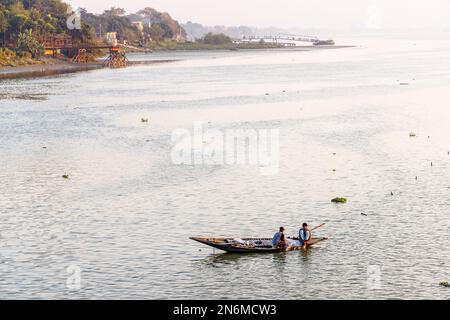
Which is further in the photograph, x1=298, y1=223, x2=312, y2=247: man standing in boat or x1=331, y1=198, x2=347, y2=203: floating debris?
x1=331, y1=198, x2=347, y2=203: floating debris

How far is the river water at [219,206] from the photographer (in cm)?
4706

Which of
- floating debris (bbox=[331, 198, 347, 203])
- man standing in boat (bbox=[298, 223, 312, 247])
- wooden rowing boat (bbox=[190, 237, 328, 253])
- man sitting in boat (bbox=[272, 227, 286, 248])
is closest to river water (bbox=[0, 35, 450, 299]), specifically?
wooden rowing boat (bbox=[190, 237, 328, 253])

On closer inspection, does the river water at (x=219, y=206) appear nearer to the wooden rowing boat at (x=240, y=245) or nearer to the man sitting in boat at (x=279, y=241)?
the wooden rowing boat at (x=240, y=245)

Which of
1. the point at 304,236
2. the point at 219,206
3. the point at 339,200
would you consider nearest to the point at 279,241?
the point at 304,236

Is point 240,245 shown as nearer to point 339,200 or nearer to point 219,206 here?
point 219,206

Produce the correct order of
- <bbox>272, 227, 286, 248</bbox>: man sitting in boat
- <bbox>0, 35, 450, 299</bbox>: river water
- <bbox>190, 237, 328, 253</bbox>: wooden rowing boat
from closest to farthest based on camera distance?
<bbox>0, 35, 450, 299</bbox>: river water < <bbox>190, 237, 328, 253</bbox>: wooden rowing boat < <bbox>272, 227, 286, 248</bbox>: man sitting in boat

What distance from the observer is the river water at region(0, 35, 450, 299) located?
4706 centimetres

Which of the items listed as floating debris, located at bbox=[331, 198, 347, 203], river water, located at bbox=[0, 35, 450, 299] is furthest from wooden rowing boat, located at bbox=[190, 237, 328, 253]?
floating debris, located at bbox=[331, 198, 347, 203]

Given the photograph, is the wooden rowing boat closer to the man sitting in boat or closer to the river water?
the man sitting in boat

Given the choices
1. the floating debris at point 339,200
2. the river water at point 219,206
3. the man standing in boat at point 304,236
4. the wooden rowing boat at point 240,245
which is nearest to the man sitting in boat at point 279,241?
the wooden rowing boat at point 240,245

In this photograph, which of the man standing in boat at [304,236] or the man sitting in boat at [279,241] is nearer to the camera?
the man sitting in boat at [279,241]

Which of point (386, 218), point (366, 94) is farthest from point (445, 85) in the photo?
point (386, 218)

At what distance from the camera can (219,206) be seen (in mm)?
65062

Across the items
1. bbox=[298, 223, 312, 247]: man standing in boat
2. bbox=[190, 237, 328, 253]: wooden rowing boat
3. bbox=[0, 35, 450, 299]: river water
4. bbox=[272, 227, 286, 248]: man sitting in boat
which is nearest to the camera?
bbox=[0, 35, 450, 299]: river water
